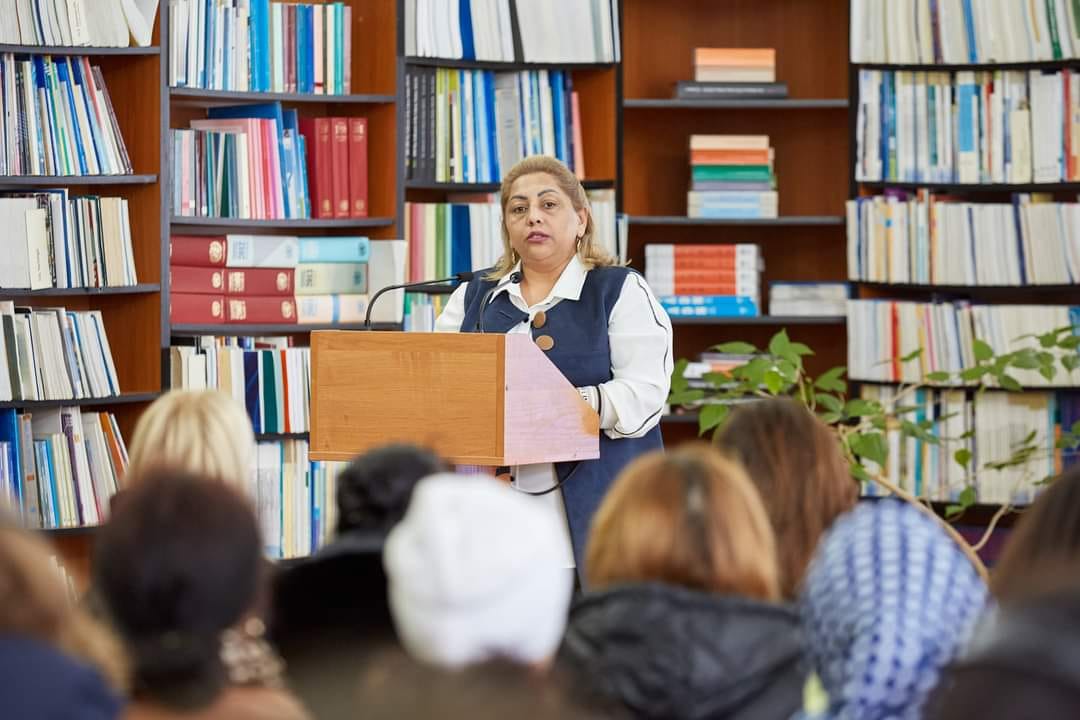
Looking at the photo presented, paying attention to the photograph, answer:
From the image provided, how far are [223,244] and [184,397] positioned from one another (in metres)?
2.21

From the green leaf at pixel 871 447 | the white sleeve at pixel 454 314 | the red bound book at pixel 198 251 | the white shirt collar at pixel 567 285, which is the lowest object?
the green leaf at pixel 871 447

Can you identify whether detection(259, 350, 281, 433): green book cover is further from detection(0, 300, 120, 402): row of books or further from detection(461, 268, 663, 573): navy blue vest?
detection(461, 268, 663, 573): navy blue vest

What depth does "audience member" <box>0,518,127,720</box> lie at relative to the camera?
4.19 feet

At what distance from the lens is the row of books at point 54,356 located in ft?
12.8

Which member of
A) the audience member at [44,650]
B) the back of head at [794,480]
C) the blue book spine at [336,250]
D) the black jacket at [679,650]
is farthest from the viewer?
the blue book spine at [336,250]

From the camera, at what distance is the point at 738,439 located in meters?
1.99

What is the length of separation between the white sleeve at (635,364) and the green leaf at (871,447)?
4.58 ft

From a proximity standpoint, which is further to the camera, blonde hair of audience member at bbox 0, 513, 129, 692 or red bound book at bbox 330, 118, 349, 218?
red bound book at bbox 330, 118, 349, 218

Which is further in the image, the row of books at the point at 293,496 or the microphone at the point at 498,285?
the row of books at the point at 293,496

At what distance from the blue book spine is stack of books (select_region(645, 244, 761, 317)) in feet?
3.18

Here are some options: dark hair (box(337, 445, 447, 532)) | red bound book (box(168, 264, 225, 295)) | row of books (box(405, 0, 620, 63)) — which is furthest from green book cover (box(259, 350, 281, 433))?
dark hair (box(337, 445, 447, 532))

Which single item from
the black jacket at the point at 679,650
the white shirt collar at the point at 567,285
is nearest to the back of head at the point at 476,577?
the black jacket at the point at 679,650

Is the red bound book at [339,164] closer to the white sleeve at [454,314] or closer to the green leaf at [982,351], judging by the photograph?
the white sleeve at [454,314]

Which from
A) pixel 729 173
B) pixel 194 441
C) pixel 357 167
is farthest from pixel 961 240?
pixel 194 441
